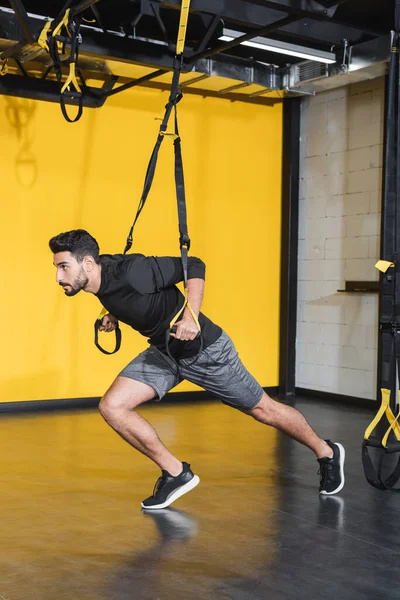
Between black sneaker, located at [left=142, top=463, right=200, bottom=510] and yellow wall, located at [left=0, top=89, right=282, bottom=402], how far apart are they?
3.34 m

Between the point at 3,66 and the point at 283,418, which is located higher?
the point at 3,66

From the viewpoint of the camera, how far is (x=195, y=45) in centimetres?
705

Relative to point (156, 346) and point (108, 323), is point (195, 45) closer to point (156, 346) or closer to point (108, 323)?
point (108, 323)

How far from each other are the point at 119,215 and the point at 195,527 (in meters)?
4.22

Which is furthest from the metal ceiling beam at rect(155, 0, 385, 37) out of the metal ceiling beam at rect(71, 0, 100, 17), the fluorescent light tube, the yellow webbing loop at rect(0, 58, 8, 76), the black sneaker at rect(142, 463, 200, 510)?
the black sneaker at rect(142, 463, 200, 510)


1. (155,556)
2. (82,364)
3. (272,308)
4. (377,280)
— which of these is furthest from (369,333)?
(155,556)

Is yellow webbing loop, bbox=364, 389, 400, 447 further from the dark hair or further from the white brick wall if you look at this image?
the white brick wall

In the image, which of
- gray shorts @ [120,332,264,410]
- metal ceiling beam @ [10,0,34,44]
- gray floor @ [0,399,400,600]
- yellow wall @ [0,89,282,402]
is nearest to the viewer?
gray floor @ [0,399,400,600]

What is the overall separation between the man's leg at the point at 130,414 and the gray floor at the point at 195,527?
0.32 meters

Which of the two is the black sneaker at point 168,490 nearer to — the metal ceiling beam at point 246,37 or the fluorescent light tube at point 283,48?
the metal ceiling beam at point 246,37

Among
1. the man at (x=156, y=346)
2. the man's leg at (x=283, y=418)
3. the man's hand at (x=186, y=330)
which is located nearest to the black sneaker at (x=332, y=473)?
the man's leg at (x=283, y=418)

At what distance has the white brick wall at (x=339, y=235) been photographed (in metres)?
7.36

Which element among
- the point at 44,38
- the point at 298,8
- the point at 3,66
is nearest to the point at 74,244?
the point at 298,8

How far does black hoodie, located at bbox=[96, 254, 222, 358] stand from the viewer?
3576 mm
